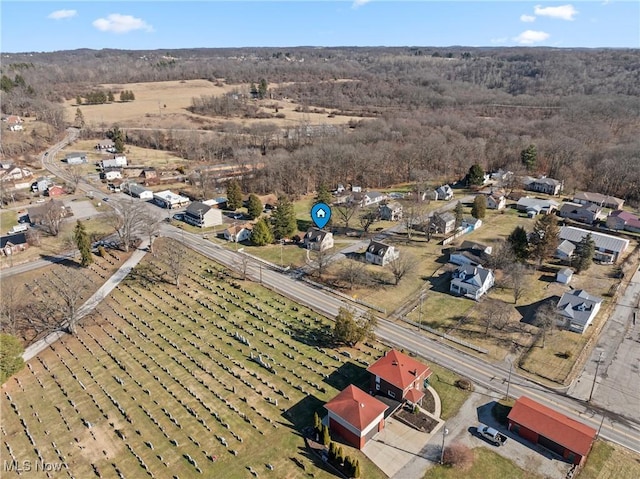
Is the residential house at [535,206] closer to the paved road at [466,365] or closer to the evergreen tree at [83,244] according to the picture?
the paved road at [466,365]

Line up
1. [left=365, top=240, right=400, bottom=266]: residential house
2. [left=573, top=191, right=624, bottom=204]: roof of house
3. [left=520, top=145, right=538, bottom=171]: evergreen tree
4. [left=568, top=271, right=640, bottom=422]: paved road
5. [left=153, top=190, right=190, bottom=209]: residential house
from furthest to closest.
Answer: [left=520, top=145, right=538, bottom=171]: evergreen tree < [left=153, top=190, right=190, bottom=209]: residential house < [left=573, top=191, right=624, bottom=204]: roof of house < [left=365, top=240, right=400, bottom=266]: residential house < [left=568, top=271, right=640, bottom=422]: paved road

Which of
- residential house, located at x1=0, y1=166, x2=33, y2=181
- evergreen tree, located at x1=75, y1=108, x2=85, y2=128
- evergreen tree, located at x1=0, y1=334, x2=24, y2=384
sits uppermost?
evergreen tree, located at x1=75, y1=108, x2=85, y2=128

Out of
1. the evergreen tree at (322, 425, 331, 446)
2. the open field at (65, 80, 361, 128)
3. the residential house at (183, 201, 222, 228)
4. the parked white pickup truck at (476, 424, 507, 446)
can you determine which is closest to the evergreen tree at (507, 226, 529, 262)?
the parked white pickup truck at (476, 424, 507, 446)

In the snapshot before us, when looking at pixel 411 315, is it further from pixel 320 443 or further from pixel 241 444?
pixel 241 444

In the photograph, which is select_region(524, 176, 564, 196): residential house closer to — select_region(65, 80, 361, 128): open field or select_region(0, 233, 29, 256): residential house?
select_region(65, 80, 361, 128): open field

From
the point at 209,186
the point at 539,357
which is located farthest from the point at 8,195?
the point at 539,357

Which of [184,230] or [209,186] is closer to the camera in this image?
[184,230]

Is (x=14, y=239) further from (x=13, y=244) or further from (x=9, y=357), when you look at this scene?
(x=9, y=357)
